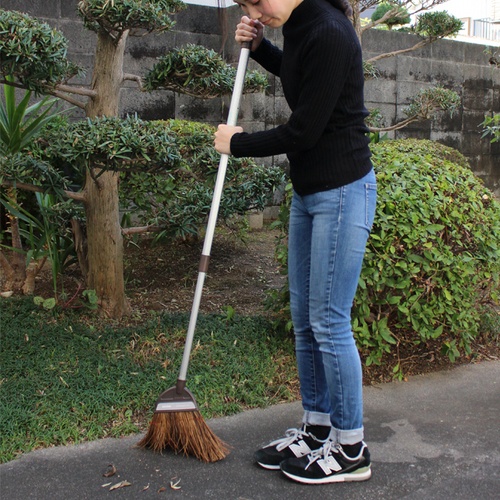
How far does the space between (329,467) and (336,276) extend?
756 mm

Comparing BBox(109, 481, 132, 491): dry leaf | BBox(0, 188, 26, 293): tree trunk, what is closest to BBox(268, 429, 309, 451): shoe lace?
BBox(109, 481, 132, 491): dry leaf

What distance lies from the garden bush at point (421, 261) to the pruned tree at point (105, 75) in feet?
3.32

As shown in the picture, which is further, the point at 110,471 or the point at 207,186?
the point at 207,186

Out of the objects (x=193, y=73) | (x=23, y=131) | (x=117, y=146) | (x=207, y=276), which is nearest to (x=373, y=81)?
(x=207, y=276)

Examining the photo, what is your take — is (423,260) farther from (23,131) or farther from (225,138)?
(23,131)

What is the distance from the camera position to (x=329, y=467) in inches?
110

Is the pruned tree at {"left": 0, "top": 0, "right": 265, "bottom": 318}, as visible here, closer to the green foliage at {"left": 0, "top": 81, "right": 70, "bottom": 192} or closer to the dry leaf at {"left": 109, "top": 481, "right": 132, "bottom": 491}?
the green foliage at {"left": 0, "top": 81, "right": 70, "bottom": 192}

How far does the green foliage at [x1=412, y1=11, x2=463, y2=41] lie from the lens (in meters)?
6.71

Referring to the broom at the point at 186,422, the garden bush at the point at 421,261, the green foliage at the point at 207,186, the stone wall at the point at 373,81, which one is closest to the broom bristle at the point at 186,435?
the broom at the point at 186,422

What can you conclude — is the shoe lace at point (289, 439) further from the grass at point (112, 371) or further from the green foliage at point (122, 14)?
the green foliage at point (122, 14)

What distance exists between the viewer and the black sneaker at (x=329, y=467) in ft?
9.20

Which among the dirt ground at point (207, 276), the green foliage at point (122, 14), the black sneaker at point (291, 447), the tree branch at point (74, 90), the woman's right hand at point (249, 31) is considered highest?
the green foliage at point (122, 14)

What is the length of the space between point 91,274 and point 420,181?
1993 millimetres

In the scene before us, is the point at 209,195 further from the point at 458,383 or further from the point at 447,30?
the point at 447,30
